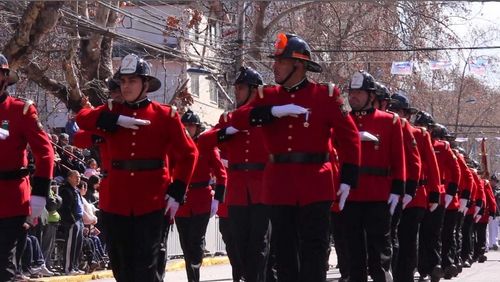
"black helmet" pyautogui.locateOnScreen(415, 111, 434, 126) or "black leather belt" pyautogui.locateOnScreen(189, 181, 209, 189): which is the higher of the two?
"black helmet" pyautogui.locateOnScreen(415, 111, 434, 126)

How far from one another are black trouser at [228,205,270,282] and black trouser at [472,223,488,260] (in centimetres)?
1340

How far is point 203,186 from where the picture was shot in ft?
47.1

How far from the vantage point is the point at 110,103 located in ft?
32.6

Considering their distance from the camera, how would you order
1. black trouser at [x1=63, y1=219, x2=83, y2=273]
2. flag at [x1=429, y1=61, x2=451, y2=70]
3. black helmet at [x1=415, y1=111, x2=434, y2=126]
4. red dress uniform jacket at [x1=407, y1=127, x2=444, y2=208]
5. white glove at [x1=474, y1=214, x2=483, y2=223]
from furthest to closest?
flag at [x1=429, y1=61, x2=451, y2=70]
white glove at [x1=474, y1=214, x2=483, y2=223]
black trouser at [x1=63, y1=219, x2=83, y2=273]
black helmet at [x1=415, y1=111, x2=434, y2=126]
red dress uniform jacket at [x1=407, y1=127, x2=444, y2=208]

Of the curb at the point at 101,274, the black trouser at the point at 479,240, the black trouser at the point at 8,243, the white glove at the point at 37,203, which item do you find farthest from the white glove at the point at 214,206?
the black trouser at the point at 479,240

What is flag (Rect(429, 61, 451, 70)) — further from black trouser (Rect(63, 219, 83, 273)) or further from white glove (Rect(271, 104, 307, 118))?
white glove (Rect(271, 104, 307, 118))

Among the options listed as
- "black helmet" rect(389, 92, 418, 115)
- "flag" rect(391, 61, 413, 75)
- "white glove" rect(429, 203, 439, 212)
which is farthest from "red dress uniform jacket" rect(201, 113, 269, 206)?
"flag" rect(391, 61, 413, 75)

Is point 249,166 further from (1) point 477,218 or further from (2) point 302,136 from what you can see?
(1) point 477,218

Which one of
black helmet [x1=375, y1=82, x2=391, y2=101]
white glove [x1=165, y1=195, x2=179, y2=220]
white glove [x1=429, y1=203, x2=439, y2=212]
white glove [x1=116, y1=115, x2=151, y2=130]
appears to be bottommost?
white glove [x1=429, y1=203, x2=439, y2=212]

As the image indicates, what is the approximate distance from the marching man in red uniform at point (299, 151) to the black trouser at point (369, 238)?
6.44ft

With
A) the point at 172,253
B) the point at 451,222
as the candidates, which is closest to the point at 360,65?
the point at 172,253

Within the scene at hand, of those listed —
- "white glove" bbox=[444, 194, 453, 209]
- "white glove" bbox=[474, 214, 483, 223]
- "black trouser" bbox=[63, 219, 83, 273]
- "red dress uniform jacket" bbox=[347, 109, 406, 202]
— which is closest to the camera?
"red dress uniform jacket" bbox=[347, 109, 406, 202]

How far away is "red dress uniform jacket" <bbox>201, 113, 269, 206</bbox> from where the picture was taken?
525 inches

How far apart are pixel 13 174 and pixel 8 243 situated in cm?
62
